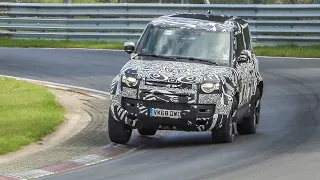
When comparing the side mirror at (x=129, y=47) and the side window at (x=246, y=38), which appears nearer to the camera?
the side mirror at (x=129, y=47)

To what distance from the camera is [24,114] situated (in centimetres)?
1586

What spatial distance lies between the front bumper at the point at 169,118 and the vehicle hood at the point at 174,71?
13.3 inches

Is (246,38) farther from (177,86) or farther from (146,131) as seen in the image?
(177,86)

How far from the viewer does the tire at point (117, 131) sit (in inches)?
532

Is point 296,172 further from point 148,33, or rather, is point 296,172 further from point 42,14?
point 42,14

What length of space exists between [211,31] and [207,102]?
175cm

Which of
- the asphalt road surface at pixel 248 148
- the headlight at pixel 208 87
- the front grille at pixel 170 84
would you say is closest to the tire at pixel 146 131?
the asphalt road surface at pixel 248 148

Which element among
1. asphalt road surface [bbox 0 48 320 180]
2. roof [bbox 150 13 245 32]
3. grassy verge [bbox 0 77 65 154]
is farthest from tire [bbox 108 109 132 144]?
roof [bbox 150 13 245 32]

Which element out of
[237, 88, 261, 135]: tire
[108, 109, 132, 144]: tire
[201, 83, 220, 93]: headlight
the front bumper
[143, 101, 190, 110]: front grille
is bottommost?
[237, 88, 261, 135]: tire

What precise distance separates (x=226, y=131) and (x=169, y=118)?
36.2 inches

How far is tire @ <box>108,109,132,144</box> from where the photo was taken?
13508 mm

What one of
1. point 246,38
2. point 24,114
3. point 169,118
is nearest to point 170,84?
point 169,118

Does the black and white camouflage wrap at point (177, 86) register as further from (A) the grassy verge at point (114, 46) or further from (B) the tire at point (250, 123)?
(A) the grassy verge at point (114, 46)

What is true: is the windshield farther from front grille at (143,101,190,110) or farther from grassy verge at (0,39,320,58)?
grassy verge at (0,39,320,58)
